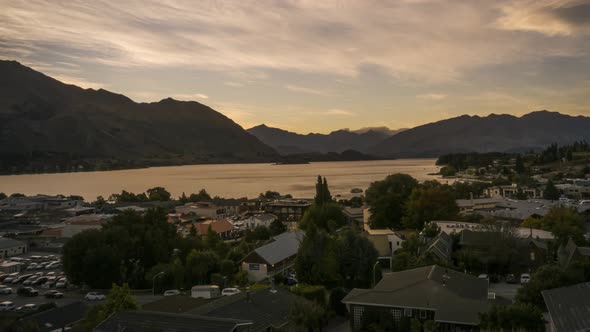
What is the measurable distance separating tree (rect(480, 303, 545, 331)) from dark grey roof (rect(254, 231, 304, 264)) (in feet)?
36.6

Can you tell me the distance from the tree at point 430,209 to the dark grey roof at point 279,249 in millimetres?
7608

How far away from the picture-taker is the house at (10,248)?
29234 mm

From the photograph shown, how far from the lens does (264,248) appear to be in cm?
2106

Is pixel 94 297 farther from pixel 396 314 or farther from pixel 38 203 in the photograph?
pixel 38 203

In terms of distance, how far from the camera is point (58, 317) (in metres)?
14.0

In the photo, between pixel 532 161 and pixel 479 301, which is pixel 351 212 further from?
pixel 532 161

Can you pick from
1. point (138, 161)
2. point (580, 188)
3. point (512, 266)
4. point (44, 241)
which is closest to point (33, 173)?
point (138, 161)

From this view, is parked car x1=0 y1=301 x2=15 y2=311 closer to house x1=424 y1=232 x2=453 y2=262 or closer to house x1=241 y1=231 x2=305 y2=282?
house x1=241 y1=231 x2=305 y2=282

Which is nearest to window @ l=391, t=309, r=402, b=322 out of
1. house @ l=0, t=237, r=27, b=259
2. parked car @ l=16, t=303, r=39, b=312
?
parked car @ l=16, t=303, r=39, b=312

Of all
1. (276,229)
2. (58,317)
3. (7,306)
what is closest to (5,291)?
(7,306)

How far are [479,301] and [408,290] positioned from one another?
158cm

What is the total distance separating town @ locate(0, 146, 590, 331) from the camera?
1095 cm

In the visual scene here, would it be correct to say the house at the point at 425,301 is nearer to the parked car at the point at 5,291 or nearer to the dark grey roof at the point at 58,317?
the dark grey roof at the point at 58,317

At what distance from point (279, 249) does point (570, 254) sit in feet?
35.8
